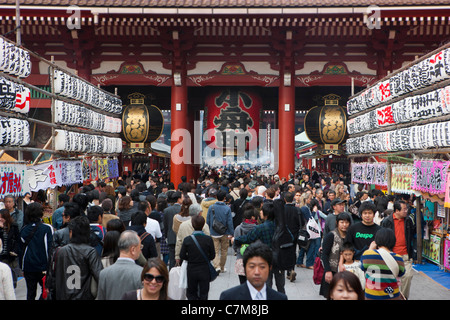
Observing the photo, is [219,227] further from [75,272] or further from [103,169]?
[103,169]

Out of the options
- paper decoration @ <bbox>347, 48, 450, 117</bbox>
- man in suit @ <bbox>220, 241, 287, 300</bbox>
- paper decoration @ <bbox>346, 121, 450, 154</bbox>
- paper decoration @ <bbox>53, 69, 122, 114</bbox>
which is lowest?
man in suit @ <bbox>220, 241, 287, 300</bbox>

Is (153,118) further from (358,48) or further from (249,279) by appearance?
(249,279)

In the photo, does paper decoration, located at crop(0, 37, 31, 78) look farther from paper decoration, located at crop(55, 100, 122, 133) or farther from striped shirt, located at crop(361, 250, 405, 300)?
striped shirt, located at crop(361, 250, 405, 300)

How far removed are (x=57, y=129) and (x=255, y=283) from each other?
8611 millimetres

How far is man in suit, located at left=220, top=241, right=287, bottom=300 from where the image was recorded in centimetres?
377

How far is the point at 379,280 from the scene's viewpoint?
4898 mm

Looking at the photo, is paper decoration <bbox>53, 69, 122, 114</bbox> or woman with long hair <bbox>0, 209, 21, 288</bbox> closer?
woman with long hair <bbox>0, 209, 21, 288</bbox>

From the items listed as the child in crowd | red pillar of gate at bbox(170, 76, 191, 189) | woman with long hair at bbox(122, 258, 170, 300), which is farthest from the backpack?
red pillar of gate at bbox(170, 76, 191, 189)

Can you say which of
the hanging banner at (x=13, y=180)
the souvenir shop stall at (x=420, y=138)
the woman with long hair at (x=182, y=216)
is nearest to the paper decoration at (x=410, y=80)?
the souvenir shop stall at (x=420, y=138)

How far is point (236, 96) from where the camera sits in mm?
18359

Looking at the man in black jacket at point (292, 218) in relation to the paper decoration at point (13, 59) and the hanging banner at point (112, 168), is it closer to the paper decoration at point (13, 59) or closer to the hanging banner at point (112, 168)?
the paper decoration at point (13, 59)

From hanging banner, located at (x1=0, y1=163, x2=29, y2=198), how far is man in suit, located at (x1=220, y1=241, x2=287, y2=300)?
5484mm

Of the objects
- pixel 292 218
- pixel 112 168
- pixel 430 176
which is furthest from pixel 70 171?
pixel 430 176

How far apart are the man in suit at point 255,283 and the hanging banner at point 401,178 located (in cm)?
712
